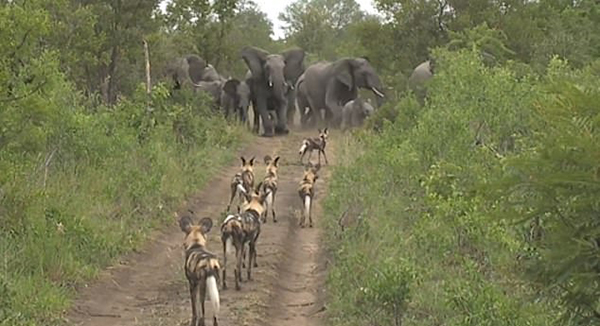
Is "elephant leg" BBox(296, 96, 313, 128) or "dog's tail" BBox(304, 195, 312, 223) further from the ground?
A: "elephant leg" BBox(296, 96, 313, 128)

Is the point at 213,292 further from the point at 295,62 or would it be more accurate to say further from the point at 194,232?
the point at 295,62

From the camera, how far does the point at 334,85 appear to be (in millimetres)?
31297

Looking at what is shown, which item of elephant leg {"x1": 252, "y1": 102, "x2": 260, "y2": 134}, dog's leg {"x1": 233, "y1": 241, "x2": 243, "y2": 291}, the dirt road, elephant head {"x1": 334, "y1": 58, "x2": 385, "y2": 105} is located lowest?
the dirt road

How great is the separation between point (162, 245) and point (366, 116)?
15.9m

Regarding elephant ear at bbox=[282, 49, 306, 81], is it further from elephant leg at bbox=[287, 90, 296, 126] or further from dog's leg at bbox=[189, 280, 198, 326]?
dog's leg at bbox=[189, 280, 198, 326]

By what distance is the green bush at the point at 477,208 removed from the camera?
5.39 meters

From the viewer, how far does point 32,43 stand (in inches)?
423

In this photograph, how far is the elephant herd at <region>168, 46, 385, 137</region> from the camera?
2861 cm

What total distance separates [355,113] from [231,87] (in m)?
3.79

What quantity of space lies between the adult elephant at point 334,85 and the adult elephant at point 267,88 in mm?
2007

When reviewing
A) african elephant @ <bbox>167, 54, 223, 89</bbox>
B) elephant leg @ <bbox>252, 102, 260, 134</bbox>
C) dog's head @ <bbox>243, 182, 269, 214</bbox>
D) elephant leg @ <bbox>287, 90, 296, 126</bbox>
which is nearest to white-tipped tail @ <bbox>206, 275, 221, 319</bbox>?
dog's head @ <bbox>243, 182, 269, 214</bbox>

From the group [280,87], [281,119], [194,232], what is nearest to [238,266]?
[194,232]

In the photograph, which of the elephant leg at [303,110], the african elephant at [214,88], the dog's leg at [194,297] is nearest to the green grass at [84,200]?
the dog's leg at [194,297]

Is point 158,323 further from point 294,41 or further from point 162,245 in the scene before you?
point 294,41
